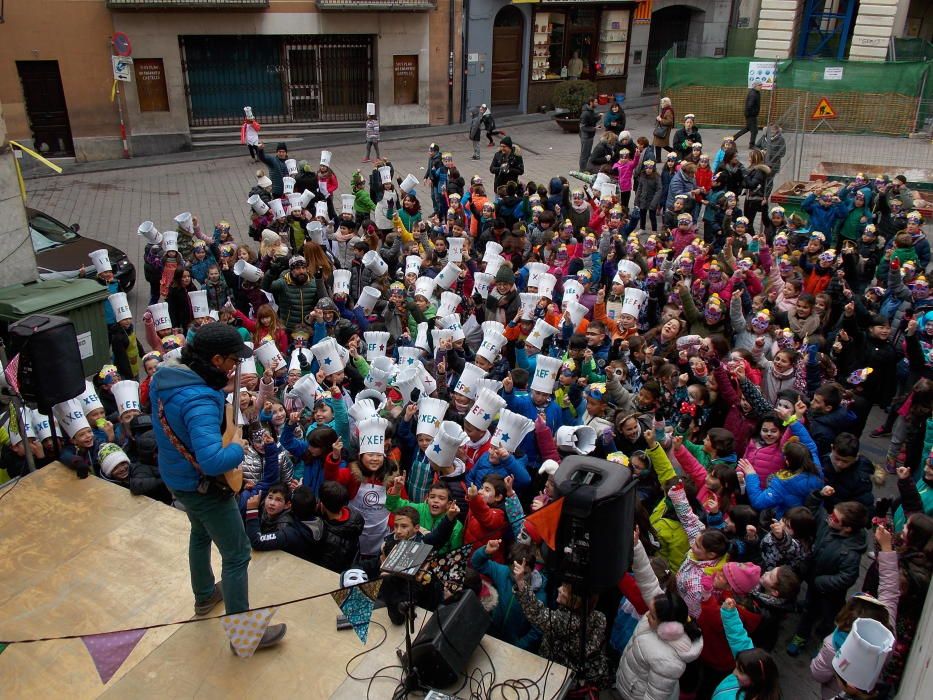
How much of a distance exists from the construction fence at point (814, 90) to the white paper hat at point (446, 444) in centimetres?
1708

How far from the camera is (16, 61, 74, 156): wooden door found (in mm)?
20828

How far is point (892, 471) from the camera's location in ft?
25.8

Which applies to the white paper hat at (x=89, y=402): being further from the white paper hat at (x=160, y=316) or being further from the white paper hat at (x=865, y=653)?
the white paper hat at (x=865, y=653)

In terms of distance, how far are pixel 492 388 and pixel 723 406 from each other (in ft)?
7.02

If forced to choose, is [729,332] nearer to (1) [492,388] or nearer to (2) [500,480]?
(1) [492,388]

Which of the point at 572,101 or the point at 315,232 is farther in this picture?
the point at 572,101

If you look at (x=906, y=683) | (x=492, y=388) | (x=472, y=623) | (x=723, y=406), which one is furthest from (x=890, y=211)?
(x=472, y=623)

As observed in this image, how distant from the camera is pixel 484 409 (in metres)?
6.48

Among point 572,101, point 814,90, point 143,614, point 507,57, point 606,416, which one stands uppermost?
point 507,57

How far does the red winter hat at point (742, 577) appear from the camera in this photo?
15.9ft

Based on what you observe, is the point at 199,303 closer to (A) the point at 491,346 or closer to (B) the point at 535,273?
(A) the point at 491,346

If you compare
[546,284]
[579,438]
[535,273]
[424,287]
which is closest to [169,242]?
[424,287]

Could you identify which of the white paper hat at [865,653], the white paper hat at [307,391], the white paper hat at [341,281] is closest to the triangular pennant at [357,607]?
the white paper hat at [865,653]

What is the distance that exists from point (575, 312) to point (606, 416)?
1.93m
